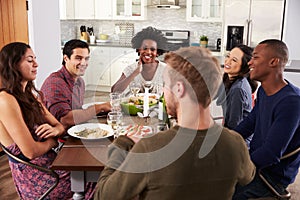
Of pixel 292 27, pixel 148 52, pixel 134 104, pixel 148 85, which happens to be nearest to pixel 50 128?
pixel 134 104

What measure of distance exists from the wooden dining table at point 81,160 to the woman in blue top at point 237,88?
35.0 inches

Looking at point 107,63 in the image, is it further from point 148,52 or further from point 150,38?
point 148,52

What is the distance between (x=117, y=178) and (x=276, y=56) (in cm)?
129

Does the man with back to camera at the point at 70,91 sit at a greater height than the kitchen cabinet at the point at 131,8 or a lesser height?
lesser

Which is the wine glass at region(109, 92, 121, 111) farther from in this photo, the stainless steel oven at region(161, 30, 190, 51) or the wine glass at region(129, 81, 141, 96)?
the stainless steel oven at region(161, 30, 190, 51)

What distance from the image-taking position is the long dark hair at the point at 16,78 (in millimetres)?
1856

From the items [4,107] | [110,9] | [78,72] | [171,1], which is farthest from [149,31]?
[110,9]

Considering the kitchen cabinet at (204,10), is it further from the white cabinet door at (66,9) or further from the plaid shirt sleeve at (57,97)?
the plaid shirt sleeve at (57,97)

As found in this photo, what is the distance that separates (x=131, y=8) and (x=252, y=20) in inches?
94.3

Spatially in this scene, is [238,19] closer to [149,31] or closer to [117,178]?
[149,31]

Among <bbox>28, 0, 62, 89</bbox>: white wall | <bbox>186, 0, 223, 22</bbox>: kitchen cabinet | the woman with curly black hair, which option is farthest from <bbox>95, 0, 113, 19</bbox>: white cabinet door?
the woman with curly black hair

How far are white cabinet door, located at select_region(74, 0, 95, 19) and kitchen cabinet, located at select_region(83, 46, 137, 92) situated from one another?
640mm

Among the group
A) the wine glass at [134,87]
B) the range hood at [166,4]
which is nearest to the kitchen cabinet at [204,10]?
the range hood at [166,4]

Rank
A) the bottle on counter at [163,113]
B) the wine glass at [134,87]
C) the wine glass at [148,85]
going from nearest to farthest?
1. the bottle on counter at [163,113]
2. the wine glass at [134,87]
3. the wine glass at [148,85]
